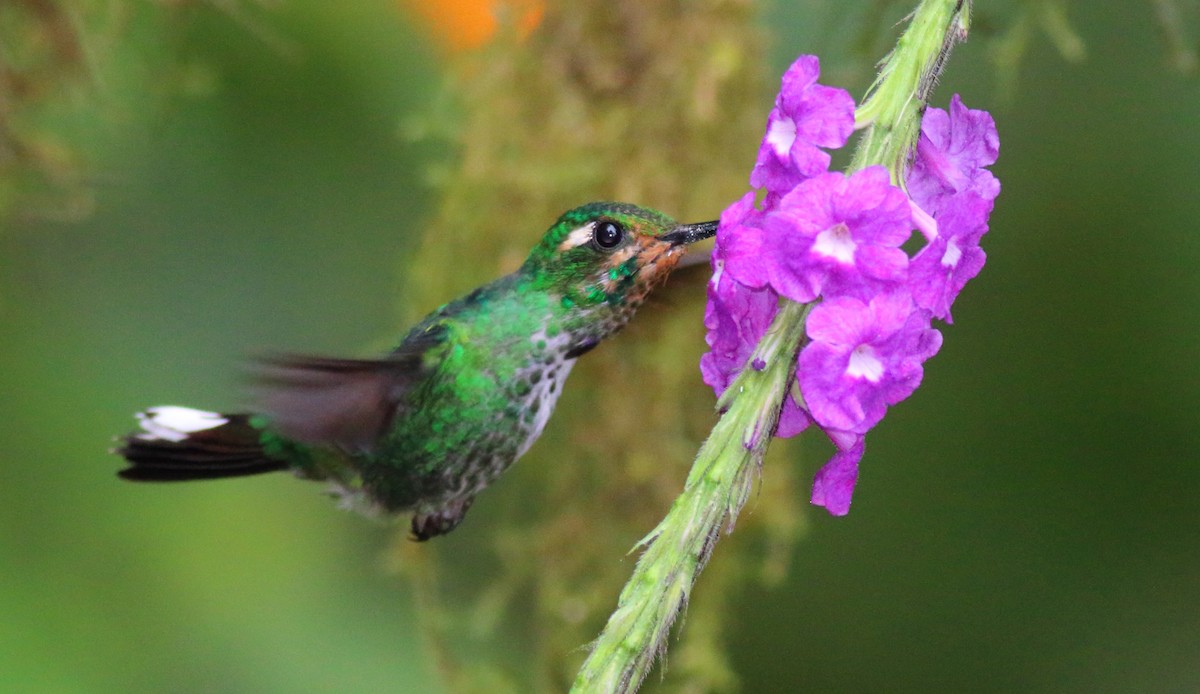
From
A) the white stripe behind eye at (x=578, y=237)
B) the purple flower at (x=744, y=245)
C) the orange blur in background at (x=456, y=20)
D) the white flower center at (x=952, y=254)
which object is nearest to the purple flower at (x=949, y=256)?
the white flower center at (x=952, y=254)

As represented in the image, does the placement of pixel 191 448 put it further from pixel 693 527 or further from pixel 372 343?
pixel 693 527

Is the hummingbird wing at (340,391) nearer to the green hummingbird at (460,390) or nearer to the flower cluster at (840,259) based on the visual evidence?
the green hummingbird at (460,390)

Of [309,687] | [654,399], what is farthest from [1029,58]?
[309,687]

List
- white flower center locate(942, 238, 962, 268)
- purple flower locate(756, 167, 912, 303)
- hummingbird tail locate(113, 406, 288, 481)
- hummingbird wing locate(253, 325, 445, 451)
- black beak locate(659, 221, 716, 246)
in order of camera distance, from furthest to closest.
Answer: hummingbird tail locate(113, 406, 288, 481) < black beak locate(659, 221, 716, 246) < hummingbird wing locate(253, 325, 445, 451) < white flower center locate(942, 238, 962, 268) < purple flower locate(756, 167, 912, 303)

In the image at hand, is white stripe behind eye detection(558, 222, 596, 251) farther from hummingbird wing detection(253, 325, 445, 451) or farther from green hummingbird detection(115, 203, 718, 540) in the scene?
hummingbird wing detection(253, 325, 445, 451)

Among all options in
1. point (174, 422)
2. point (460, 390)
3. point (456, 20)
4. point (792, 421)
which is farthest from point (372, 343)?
point (792, 421)

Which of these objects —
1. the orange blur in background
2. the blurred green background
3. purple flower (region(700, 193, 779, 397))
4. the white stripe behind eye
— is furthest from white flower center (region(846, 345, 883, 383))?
the blurred green background
